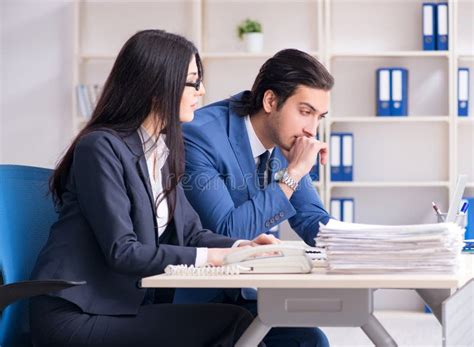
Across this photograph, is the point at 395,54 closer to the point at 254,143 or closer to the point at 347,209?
the point at 347,209

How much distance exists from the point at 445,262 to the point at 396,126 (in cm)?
401

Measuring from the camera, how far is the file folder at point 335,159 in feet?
17.8

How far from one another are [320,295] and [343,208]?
12.6ft

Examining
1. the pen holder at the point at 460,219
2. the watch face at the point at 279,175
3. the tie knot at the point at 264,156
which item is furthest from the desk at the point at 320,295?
the tie knot at the point at 264,156

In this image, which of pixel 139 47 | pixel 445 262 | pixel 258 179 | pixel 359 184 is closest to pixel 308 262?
pixel 445 262

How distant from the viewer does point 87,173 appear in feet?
6.25

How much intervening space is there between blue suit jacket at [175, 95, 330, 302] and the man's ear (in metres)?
0.09

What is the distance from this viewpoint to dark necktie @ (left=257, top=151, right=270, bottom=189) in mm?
2684

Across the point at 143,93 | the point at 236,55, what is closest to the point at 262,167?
the point at 143,93

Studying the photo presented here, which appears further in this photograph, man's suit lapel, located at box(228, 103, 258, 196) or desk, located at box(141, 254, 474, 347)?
man's suit lapel, located at box(228, 103, 258, 196)

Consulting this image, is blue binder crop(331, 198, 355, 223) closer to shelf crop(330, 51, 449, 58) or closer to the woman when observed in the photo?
shelf crop(330, 51, 449, 58)

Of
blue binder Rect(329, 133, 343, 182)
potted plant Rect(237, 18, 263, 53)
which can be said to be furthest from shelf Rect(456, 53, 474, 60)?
potted plant Rect(237, 18, 263, 53)

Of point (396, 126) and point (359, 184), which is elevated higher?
point (396, 126)

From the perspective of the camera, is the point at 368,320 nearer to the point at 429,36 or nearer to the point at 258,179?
the point at 258,179
